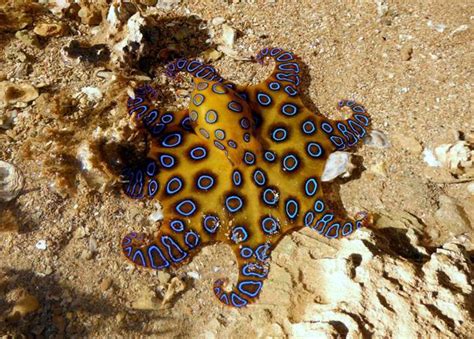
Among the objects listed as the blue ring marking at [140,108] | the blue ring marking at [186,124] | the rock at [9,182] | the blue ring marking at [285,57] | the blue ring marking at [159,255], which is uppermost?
the blue ring marking at [285,57]

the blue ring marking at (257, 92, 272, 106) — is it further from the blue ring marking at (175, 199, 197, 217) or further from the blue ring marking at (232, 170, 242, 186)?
the blue ring marking at (175, 199, 197, 217)

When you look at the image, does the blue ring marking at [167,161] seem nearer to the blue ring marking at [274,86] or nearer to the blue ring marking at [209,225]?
the blue ring marking at [209,225]

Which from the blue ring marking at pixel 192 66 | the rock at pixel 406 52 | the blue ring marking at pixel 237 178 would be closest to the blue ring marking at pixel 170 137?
the blue ring marking at pixel 237 178

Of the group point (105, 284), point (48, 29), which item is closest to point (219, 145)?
point (105, 284)

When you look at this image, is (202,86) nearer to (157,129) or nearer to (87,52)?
(157,129)

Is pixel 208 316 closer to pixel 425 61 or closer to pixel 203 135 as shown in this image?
pixel 203 135
